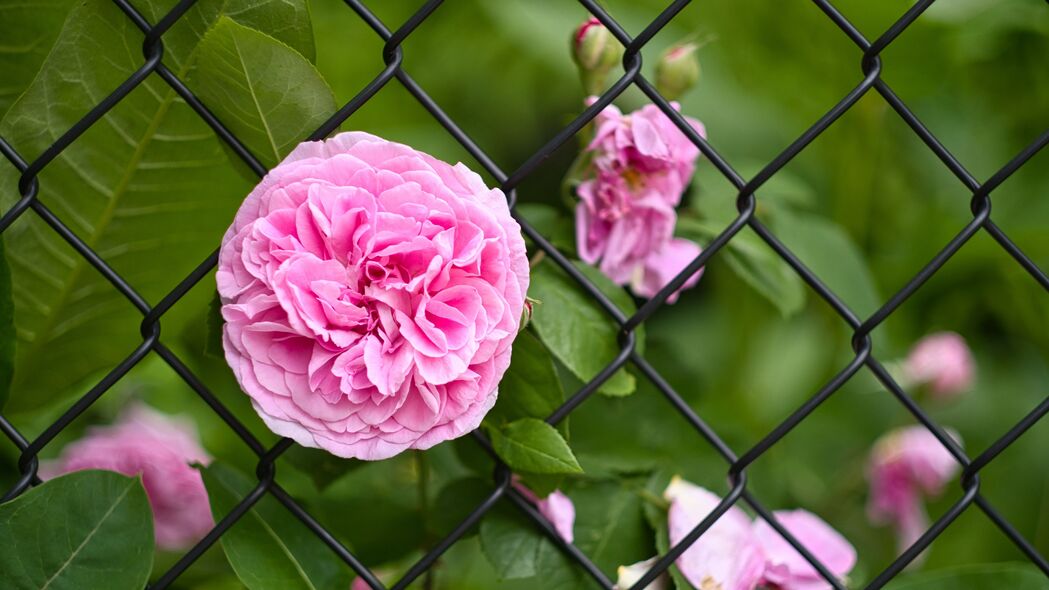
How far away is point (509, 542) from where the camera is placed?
2.20 feet

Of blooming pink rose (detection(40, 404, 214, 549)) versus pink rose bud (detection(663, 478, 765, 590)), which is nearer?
pink rose bud (detection(663, 478, 765, 590))

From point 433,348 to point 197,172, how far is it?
0.24 meters

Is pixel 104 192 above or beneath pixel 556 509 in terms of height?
above

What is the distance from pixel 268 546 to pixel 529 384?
6.7 inches

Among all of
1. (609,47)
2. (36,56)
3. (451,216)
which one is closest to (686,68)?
(609,47)

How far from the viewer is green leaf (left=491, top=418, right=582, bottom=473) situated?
1.90 feet

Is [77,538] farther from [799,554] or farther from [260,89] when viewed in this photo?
[799,554]

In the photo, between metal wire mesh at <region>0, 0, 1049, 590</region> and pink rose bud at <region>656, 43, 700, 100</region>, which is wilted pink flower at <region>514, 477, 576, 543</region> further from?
pink rose bud at <region>656, 43, 700, 100</region>

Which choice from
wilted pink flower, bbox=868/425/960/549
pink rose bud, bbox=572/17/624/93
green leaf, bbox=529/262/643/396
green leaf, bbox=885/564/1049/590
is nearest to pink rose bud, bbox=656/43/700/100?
pink rose bud, bbox=572/17/624/93

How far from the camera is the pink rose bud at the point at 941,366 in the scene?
1212 mm

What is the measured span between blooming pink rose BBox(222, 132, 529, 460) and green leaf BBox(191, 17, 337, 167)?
0.04m

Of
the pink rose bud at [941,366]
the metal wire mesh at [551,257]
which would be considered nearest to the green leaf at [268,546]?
the metal wire mesh at [551,257]

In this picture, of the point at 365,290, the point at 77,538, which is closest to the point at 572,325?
the point at 365,290

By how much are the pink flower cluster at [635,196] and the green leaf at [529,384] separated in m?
0.08
